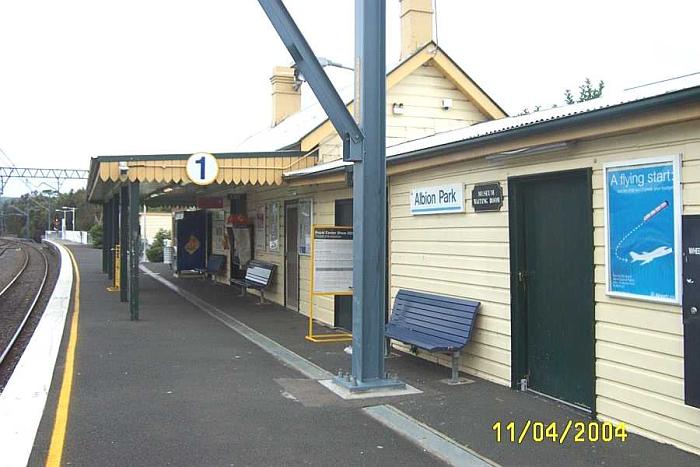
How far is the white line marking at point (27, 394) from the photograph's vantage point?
5102mm

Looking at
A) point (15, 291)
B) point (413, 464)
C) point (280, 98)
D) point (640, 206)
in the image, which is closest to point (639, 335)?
point (640, 206)

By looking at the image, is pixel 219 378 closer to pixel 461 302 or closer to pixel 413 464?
pixel 461 302

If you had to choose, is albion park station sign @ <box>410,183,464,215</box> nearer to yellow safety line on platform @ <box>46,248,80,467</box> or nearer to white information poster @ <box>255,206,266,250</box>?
yellow safety line on platform @ <box>46,248,80,467</box>

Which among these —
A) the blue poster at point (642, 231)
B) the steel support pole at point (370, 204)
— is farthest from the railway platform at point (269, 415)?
the blue poster at point (642, 231)

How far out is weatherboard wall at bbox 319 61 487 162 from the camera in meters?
14.2

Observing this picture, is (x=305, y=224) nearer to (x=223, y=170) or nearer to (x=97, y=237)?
(x=223, y=170)

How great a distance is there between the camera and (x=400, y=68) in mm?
14023

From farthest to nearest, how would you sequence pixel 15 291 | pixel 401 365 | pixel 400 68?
pixel 15 291, pixel 400 68, pixel 401 365

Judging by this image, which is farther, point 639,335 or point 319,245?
point 319,245

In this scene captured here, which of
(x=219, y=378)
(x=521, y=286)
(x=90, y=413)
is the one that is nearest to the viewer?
(x=90, y=413)

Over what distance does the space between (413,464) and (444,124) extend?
35.8ft

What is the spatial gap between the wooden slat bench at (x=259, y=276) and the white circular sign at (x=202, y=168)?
3366 mm

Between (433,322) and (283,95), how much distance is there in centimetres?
1803
